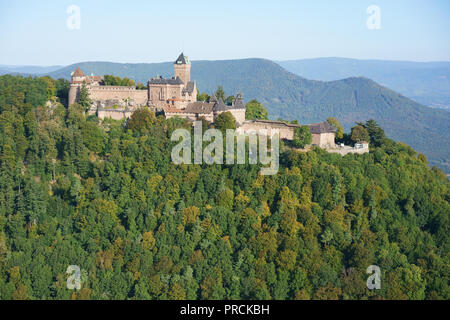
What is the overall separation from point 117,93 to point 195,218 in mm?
20534

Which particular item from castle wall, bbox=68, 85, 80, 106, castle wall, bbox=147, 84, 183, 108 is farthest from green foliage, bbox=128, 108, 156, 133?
castle wall, bbox=68, 85, 80, 106

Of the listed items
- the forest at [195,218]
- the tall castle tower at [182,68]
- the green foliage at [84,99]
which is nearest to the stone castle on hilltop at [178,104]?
the tall castle tower at [182,68]

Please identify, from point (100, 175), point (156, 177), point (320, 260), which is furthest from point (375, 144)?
point (100, 175)

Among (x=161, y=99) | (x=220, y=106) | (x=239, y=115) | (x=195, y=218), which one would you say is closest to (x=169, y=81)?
(x=161, y=99)

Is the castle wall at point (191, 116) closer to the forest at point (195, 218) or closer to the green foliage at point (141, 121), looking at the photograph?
the forest at point (195, 218)

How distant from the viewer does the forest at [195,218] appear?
46031 mm

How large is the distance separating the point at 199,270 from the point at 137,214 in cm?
829

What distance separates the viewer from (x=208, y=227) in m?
49.8

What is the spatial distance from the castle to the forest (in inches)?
67.2

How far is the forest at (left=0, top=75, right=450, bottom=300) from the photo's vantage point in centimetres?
4603

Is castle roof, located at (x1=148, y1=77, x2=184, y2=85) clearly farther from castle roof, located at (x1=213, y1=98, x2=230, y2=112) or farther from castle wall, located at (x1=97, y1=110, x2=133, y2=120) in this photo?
castle roof, located at (x1=213, y1=98, x2=230, y2=112)

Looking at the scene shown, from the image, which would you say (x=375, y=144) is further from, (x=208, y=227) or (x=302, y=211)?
(x=208, y=227)

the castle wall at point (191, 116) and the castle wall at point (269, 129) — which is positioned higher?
the castle wall at point (191, 116)

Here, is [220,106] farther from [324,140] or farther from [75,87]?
[75,87]
